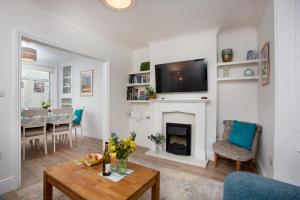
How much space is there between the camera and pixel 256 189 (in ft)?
2.48

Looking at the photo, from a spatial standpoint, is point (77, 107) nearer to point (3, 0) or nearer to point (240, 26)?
point (3, 0)

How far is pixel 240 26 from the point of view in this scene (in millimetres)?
2812

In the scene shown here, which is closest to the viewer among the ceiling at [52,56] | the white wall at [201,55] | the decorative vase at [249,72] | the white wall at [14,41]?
the white wall at [14,41]

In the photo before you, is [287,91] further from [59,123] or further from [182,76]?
[59,123]

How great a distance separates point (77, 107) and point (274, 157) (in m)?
5.35

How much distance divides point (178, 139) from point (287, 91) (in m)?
2.13

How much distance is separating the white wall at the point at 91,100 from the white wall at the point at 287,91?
4141 millimetres

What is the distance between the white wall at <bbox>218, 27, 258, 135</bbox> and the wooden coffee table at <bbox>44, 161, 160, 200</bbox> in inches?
86.8

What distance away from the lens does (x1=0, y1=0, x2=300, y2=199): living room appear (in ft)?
5.09

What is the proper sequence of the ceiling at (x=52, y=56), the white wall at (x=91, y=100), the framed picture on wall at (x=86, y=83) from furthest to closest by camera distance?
the framed picture on wall at (x=86, y=83) < the white wall at (x=91, y=100) < the ceiling at (x=52, y=56)

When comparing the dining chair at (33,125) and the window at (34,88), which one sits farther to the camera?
the window at (34,88)

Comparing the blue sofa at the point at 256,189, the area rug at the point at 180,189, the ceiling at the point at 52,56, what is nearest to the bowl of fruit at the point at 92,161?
the area rug at the point at 180,189

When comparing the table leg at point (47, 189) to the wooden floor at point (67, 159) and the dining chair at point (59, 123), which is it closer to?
the wooden floor at point (67, 159)

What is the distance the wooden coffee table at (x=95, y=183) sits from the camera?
1.22 metres
